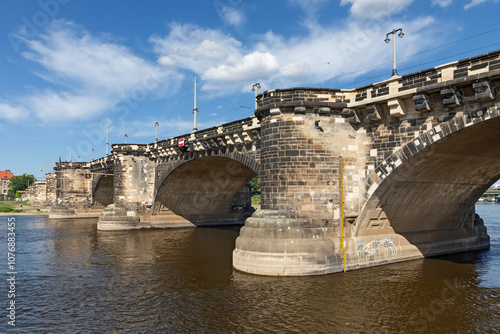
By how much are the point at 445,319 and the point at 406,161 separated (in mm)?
7069

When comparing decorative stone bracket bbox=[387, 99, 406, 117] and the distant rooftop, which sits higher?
the distant rooftop

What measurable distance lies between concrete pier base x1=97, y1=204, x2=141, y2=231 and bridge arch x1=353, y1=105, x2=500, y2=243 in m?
28.5

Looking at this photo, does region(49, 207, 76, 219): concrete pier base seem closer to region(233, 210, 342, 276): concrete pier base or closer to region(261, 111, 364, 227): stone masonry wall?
region(233, 210, 342, 276): concrete pier base

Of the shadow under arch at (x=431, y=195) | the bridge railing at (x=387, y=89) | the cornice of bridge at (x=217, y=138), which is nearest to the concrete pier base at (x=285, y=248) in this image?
the shadow under arch at (x=431, y=195)

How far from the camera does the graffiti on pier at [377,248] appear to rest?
62.4ft

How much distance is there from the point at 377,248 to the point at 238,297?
9.05 m

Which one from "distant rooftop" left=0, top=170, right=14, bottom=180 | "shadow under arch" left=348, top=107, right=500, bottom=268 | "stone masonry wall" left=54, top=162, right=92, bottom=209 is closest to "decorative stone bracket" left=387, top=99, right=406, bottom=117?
"shadow under arch" left=348, top=107, right=500, bottom=268

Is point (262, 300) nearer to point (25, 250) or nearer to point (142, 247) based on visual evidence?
point (142, 247)

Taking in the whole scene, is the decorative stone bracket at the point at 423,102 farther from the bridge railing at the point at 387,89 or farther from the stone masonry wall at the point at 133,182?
the stone masonry wall at the point at 133,182

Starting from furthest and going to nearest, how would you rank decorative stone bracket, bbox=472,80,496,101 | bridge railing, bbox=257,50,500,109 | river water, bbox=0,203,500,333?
bridge railing, bbox=257,50,500,109, decorative stone bracket, bbox=472,80,496,101, river water, bbox=0,203,500,333

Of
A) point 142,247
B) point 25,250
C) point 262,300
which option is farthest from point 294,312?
point 25,250

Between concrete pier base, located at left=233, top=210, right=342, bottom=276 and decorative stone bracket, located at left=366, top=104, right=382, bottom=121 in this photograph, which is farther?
decorative stone bracket, located at left=366, top=104, right=382, bottom=121

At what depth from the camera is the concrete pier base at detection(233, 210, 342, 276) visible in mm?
17078

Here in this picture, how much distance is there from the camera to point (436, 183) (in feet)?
66.8
